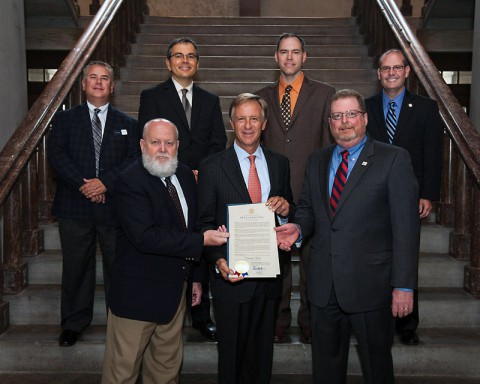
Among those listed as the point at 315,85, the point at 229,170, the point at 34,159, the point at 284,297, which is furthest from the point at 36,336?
the point at 315,85

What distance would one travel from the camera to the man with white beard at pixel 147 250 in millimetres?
2863

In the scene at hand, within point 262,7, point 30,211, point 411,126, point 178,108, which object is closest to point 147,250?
point 178,108

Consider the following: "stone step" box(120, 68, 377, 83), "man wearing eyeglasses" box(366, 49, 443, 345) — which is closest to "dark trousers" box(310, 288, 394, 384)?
"man wearing eyeglasses" box(366, 49, 443, 345)

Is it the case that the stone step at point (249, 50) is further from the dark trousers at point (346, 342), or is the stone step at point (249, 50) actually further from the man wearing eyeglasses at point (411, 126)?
the dark trousers at point (346, 342)

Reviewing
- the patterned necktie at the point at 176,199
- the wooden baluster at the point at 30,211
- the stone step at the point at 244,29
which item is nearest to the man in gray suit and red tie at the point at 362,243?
the patterned necktie at the point at 176,199

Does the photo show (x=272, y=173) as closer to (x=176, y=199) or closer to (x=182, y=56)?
(x=176, y=199)

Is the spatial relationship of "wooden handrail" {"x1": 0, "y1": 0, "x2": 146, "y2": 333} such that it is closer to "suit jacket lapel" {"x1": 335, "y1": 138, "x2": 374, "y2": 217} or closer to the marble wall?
"suit jacket lapel" {"x1": 335, "y1": 138, "x2": 374, "y2": 217}

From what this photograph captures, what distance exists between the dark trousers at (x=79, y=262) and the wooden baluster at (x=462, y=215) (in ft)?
8.07

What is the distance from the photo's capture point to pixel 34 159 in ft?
14.6

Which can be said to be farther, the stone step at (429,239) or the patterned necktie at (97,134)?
the stone step at (429,239)

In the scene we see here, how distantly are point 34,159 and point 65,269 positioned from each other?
1045mm

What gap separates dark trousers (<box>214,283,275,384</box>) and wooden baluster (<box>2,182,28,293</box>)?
5.93 ft

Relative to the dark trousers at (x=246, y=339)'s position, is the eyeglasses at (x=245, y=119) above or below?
above

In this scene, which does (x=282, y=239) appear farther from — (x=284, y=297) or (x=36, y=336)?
(x=36, y=336)
